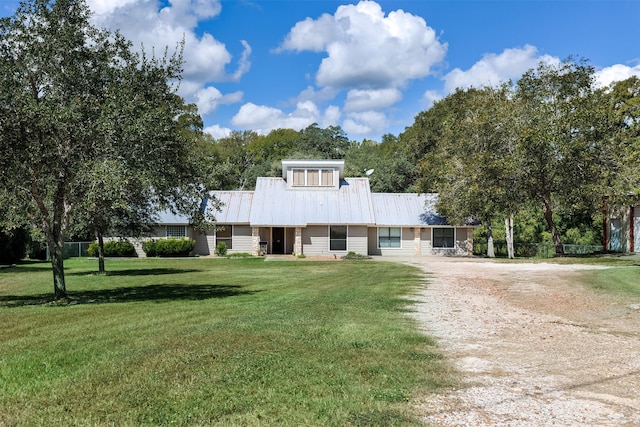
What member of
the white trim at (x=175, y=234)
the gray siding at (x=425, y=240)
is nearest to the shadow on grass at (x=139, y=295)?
the white trim at (x=175, y=234)

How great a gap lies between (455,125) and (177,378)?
98.1ft

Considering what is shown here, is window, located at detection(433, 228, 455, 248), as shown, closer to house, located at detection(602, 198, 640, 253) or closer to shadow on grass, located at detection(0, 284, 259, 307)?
house, located at detection(602, 198, 640, 253)

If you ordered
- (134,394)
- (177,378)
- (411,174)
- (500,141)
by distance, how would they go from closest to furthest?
(134,394) → (177,378) → (500,141) → (411,174)

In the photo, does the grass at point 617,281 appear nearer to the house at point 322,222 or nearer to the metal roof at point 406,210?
the house at point 322,222

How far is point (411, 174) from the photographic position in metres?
48.0

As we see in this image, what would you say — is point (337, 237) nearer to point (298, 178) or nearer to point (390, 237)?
point (390, 237)

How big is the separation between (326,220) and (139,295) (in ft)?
66.0

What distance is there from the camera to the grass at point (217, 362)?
15.8ft

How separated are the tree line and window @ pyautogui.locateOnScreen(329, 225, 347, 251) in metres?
6.40

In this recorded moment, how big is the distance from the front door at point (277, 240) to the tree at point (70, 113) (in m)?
23.5

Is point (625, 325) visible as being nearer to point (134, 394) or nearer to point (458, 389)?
point (458, 389)

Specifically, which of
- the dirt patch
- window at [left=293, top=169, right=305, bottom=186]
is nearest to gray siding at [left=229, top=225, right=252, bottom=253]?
window at [left=293, top=169, right=305, bottom=186]

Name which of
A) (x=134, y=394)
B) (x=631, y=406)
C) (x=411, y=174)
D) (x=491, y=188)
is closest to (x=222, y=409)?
(x=134, y=394)

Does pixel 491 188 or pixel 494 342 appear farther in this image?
pixel 491 188
